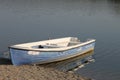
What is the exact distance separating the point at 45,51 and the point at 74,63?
315 centimetres

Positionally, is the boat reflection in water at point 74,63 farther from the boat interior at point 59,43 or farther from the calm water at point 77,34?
the boat interior at point 59,43

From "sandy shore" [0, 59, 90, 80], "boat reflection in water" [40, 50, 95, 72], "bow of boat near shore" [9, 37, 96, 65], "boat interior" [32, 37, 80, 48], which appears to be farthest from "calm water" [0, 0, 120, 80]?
"sandy shore" [0, 59, 90, 80]

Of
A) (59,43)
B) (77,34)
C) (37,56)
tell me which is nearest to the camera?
(37,56)

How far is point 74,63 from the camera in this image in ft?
76.3

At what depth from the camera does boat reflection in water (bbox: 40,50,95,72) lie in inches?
860

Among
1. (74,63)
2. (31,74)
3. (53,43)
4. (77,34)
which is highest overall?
(53,43)

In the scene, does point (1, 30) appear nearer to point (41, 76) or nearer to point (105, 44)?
point (105, 44)

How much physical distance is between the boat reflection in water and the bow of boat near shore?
29 cm

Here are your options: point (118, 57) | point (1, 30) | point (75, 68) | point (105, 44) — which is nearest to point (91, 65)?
point (75, 68)

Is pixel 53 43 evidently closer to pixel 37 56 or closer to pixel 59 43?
pixel 59 43

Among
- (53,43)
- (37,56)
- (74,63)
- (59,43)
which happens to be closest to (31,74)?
(37,56)

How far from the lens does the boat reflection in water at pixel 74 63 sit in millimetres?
21856

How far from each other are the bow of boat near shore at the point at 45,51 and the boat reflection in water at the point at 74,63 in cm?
29

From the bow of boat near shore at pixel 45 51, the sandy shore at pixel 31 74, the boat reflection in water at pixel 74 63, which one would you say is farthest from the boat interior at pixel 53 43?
the sandy shore at pixel 31 74
